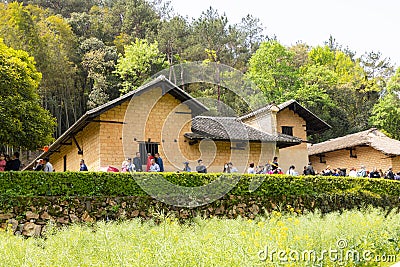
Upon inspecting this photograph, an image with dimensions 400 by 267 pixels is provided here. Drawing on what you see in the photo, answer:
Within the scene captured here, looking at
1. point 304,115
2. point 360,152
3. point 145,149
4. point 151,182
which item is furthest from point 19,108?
point 360,152

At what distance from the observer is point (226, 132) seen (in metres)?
26.3

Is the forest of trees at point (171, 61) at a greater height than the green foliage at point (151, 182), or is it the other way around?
the forest of trees at point (171, 61)

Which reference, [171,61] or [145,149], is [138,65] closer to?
[171,61]

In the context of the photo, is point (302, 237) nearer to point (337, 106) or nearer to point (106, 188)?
point (106, 188)

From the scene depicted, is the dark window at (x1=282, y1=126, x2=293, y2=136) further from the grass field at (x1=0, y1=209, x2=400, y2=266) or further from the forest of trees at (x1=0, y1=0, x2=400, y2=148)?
the grass field at (x1=0, y1=209, x2=400, y2=266)

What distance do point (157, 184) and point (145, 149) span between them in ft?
23.4

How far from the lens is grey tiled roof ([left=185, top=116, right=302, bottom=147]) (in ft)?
82.6

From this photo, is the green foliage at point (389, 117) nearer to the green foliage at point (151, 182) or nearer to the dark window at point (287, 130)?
the dark window at point (287, 130)

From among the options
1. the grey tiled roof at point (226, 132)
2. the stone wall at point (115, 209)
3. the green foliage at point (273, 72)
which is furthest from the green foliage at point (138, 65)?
the stone wall at point (115, 209)

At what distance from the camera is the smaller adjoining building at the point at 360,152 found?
34.0m

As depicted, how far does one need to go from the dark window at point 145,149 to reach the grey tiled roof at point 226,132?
5.86 ft

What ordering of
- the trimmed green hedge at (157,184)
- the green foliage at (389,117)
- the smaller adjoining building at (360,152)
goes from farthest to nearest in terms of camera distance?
the green foliage at (389,117) → the smaller adjoining building at (360,152) → the trimmed green hedge at (157,184)

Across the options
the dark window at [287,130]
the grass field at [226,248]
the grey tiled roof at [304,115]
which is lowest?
the grass field at [226,248]

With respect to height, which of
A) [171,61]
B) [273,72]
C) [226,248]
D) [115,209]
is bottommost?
[226,248]
